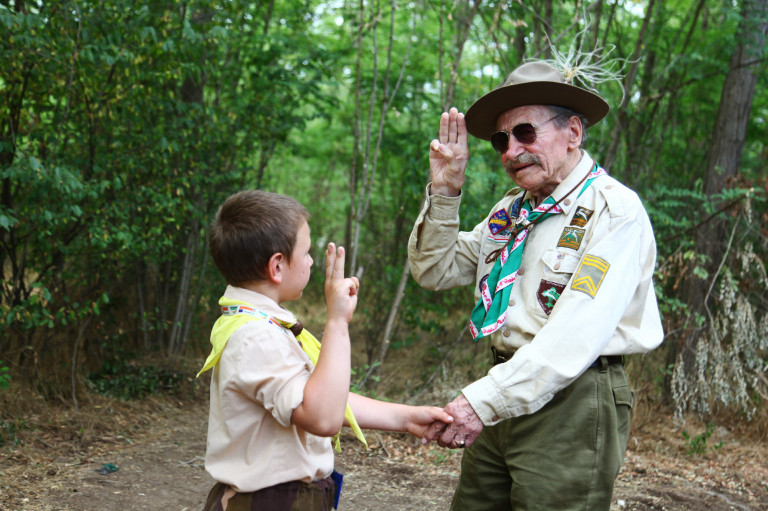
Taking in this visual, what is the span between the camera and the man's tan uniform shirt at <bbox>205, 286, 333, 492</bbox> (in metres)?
Answer: 1.84

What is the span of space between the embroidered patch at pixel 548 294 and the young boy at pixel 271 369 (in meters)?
0.79

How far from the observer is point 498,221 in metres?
2.88

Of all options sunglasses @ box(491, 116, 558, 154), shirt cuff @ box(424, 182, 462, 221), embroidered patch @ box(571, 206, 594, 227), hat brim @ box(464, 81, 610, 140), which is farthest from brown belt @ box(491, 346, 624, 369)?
hat brim @ box(464, 81, 610, 140)

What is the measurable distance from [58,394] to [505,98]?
4.61 m

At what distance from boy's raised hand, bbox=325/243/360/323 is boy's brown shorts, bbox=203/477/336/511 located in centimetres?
51

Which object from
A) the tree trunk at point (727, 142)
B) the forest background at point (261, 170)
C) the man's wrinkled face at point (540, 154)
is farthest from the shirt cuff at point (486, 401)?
the tree trunk at point (727, 142)

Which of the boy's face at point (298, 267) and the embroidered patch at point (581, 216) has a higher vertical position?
the embroidered patch at point (581, 216)

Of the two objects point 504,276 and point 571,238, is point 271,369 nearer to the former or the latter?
point 504,276

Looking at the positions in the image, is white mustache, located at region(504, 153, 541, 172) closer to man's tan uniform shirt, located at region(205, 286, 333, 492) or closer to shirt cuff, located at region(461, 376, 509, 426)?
shirt cuff, located at region(461, 376, 509, 426)

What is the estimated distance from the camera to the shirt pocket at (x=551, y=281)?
2.41 metres

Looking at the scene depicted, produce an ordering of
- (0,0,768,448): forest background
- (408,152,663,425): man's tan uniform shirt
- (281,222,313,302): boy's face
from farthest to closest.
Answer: (0,0,768,448): forest background → (408,152,663,425): man's tan uniform shirt → (281,222,313,302): boy's face

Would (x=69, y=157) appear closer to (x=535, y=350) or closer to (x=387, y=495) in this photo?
(x=387, y=495)

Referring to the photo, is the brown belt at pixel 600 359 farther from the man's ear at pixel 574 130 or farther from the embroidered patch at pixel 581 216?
the man's ear at pixel 574 130

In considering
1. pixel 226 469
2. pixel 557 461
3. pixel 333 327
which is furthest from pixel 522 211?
pixel 226 469
